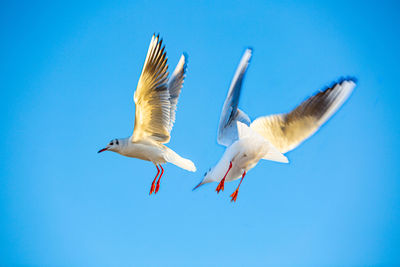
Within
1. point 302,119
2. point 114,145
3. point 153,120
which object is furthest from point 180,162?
point 302,119

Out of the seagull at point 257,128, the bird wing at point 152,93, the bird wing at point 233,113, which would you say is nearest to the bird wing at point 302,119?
the seagull at point 257,128

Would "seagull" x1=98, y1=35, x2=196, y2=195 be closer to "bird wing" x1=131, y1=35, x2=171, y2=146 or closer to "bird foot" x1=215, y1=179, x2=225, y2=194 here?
"bird wing" x1=131, y1=35, x2=171, y2=146

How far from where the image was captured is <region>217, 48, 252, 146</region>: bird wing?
3869mm

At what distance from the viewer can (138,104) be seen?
4.41 m

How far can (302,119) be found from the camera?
4.26 metres

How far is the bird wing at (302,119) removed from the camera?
13.5 ft

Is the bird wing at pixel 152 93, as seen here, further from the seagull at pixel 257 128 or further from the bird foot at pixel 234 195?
the bird foot at pixel 234 195

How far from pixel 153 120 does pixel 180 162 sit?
517 mm

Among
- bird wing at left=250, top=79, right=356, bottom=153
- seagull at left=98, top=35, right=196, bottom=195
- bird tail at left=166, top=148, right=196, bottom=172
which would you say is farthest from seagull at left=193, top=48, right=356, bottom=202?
seagull at left=98, top=35, right=196, bottom=195

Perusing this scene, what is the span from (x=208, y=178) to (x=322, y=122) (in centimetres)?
119

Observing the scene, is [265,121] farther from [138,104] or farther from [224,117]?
[138,104]

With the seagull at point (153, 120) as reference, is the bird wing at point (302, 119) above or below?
below

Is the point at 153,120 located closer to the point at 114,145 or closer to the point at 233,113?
the point at 114,145

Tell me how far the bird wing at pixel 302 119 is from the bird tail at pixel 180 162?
2.65 feet
